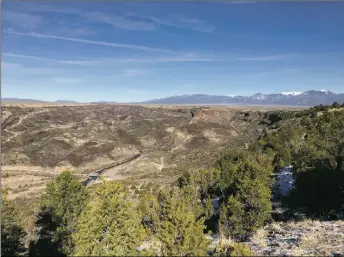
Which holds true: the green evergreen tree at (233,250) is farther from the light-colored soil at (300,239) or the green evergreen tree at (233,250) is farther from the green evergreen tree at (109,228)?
the light-colored soil at (300,239)

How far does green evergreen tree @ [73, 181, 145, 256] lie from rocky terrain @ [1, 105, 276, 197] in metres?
58.2

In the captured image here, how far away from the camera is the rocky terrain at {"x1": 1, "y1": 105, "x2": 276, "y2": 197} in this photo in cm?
9056

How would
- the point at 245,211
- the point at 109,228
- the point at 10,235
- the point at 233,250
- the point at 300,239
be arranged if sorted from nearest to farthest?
Answer: 1. the point at 233,250
2. the point at 109,228
3. the point at 300,239
4. the point at 10,235
5. the point at 245,211

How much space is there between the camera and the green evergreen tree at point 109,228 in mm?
12805

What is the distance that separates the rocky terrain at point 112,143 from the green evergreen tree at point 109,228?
5817cm

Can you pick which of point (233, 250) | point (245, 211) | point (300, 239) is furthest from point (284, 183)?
point (233, 250)

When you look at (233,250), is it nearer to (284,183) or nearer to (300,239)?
(300,239)

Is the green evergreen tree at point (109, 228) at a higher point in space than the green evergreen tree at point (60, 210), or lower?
higher

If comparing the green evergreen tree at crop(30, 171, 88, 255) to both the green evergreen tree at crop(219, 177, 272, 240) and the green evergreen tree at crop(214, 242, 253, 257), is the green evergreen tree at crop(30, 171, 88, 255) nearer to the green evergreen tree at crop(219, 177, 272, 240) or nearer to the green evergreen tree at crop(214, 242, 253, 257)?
the green evergreen tree at crop(219, 177, 272, 240)

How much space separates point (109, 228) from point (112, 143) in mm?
113629

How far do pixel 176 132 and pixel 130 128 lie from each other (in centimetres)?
2257

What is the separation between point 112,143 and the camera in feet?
412

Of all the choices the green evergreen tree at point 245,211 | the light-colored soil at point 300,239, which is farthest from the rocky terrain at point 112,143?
the light-colored soil at point 300,239

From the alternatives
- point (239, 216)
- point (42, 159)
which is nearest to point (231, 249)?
point (239, 216)
